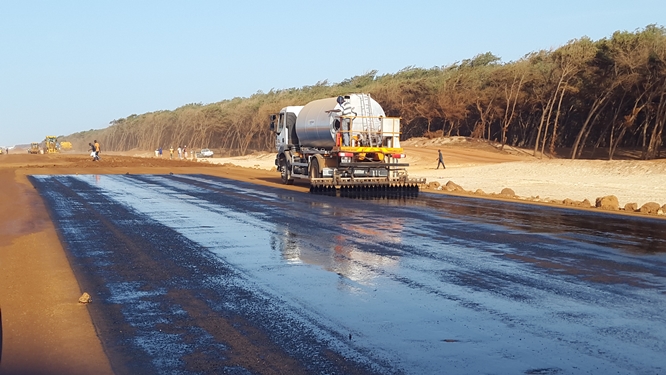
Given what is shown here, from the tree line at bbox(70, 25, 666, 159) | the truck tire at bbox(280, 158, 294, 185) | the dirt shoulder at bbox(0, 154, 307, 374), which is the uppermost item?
the tree line at bbox(70, 25, 666, 159)

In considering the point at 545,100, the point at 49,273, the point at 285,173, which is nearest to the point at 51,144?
the point at 545,100

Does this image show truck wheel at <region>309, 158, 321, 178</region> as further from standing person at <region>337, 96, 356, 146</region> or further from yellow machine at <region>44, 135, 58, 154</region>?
yellow machine at <region>44, 135, 58, 154</region>

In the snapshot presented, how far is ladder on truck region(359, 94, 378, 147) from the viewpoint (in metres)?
27.8

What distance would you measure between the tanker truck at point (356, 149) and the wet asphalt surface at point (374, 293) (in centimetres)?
941

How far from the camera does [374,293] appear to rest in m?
9.33

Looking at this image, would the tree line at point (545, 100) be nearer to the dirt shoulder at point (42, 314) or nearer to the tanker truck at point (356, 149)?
the tanker truck at point (356, 149)

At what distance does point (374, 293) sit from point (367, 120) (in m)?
19.0

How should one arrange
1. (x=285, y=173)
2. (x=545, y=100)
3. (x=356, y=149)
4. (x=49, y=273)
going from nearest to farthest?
(x=49, y=273), (x=356, y=149), (x=285, y=173), (x=545, y=100)

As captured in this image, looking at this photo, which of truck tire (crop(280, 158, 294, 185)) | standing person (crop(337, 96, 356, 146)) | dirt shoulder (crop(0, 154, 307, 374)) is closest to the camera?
dirt shoulder (crop(0, 154, 307, 374))

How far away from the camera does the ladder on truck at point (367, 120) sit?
27.8 meters

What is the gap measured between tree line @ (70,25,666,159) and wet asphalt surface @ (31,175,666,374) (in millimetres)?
38342

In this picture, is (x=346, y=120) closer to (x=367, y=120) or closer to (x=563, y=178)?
(x=367, y=120)

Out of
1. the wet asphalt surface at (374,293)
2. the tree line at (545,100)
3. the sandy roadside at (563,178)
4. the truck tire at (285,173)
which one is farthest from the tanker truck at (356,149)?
the tree line at (545,100)

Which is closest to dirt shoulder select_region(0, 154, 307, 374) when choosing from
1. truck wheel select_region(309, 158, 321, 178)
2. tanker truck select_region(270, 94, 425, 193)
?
tanker truck select_region(270, 94, 425, 193)
